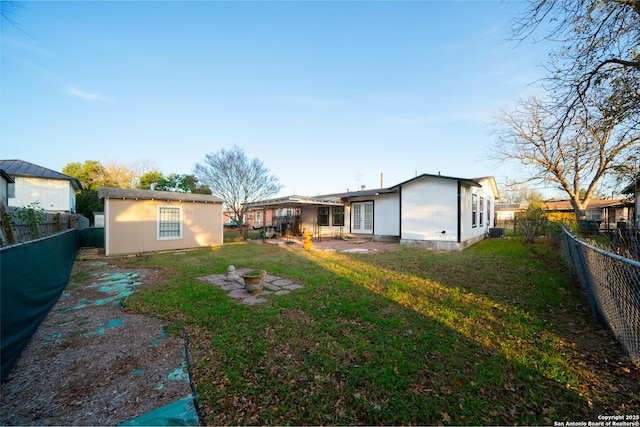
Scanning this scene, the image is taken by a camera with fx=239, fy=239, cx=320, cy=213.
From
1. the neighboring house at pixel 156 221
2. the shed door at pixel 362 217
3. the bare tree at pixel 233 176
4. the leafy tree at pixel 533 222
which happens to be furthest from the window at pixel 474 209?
the bare tree at pixel 233 176

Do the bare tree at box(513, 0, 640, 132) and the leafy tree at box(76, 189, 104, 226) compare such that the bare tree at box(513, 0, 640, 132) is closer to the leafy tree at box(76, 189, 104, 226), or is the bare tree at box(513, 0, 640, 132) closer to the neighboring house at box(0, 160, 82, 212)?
the neighboring house at box(0, 160, 82, 212)

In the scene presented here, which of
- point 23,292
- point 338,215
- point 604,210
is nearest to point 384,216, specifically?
point 338,215

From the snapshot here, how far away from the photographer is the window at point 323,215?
1734cm

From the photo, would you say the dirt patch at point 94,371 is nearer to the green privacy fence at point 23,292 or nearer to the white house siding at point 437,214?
the green privacy fence at point 23,292

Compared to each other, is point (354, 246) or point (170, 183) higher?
point (170, 183)

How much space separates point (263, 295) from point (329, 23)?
10.3 metres

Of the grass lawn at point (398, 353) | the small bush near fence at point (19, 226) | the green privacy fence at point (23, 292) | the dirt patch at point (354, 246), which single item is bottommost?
the grass lawn at point (398, 353)

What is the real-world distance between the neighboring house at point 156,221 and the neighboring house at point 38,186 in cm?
879

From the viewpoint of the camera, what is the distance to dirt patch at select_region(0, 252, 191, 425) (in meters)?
2.12

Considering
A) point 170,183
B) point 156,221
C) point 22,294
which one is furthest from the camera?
point 170,183

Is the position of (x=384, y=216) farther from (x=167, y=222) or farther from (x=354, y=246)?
(x=167, y=222)

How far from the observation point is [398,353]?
2.86m

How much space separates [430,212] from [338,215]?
6458mm

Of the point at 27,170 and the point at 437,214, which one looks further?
the point at 27,170
